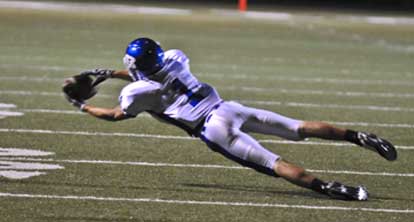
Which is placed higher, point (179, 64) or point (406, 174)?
point (179, 64)

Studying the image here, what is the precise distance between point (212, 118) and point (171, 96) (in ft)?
0.99

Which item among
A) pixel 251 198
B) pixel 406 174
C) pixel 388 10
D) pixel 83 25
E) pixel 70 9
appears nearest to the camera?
pixel 251 198

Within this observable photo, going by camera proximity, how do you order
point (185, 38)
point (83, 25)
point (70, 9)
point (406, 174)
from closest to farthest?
point (406, 174)
point (185, 38)
point (83, 25)
point (70, 9)

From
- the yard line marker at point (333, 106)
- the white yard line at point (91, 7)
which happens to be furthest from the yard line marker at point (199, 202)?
the white yard line at point (91, 7)

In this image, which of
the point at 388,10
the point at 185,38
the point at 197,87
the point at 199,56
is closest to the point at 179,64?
the point at 197,87

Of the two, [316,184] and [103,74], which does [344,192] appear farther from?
[103,74]

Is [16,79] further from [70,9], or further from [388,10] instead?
[388,10]

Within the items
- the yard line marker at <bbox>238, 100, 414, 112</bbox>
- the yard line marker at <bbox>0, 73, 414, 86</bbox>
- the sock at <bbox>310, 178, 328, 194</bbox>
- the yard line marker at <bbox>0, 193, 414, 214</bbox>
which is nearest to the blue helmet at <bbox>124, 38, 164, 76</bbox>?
the yard line marker at <bbox>0, 193, 414, 214</bbox>

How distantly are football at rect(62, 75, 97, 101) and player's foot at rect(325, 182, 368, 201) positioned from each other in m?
1.73

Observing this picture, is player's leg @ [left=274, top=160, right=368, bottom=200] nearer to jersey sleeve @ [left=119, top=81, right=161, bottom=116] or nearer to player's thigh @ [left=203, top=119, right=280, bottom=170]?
player's thigh @ [left=203, top=119, right=280, bottom=170]

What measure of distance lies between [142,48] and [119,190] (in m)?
0.89

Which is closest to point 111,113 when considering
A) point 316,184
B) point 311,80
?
point 316,184

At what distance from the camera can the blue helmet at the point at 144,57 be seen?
25.0 feet

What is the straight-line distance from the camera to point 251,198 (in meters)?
7.46
